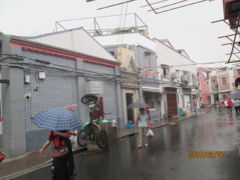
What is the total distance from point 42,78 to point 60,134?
258 inches

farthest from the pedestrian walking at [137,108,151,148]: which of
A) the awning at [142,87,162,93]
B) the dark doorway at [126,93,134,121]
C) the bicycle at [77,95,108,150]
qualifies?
the awning at [142,87,162,93]

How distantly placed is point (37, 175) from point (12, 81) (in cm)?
452

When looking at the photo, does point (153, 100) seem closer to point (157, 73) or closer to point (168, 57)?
point (157, 73)

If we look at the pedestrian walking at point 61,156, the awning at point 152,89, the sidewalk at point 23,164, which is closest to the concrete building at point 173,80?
the awning at point 152,89

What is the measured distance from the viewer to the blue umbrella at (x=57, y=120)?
3742 mm

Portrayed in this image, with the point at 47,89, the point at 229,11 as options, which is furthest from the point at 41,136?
the point at 229,11

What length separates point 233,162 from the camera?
593 centimetres

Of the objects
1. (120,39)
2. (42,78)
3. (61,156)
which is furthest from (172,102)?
Answer: (61,156)

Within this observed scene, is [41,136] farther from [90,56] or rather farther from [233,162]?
[233,162]

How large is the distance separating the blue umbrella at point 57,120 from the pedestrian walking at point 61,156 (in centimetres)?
43

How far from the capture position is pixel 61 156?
4.21 m

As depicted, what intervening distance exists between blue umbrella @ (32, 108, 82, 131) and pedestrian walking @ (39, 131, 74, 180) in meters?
0.43

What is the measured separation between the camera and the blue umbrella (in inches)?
147

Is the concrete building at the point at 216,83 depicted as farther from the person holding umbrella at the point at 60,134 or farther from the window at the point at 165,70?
the person holding umbrella at the point at 60,134
